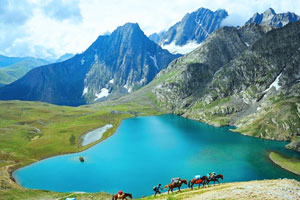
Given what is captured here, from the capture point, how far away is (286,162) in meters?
118

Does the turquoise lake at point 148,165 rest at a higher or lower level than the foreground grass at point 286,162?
higher

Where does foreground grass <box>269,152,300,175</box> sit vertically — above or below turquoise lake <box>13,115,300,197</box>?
below

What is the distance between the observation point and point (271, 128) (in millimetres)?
179125

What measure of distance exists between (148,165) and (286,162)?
235 ft

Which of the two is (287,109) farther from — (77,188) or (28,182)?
(28,182)

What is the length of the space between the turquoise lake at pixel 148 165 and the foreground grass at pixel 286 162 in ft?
12.5

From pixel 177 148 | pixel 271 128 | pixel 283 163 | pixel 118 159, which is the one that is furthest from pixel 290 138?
pixel 118 159

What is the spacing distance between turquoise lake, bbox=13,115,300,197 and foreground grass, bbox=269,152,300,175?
381 cm

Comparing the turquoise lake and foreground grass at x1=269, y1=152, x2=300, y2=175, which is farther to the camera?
foreground grass at x1=269, y1=152, x2=300, y2=175

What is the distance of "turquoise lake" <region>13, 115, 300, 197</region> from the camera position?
99.4m

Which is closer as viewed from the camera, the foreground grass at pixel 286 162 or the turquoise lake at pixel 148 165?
the turquoise lake at pixel 148 165

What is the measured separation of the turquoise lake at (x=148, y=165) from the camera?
326 ft

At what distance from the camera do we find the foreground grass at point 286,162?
359ft

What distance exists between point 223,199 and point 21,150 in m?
148
